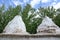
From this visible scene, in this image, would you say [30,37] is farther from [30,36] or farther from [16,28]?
[16,28]

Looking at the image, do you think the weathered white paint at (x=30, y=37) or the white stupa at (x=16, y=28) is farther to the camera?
the white stupa at (x=16, y=28)

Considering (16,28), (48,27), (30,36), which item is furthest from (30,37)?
(48,27)

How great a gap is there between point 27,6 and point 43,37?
3.95 metres

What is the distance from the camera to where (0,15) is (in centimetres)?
822

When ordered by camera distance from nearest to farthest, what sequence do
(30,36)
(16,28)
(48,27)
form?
(30,36) < (16,28) < (48,27)

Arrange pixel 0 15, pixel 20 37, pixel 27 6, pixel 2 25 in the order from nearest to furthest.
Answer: pixel 20 37 → pixel 2 25 → pixel 0 15 → pixel 27 6

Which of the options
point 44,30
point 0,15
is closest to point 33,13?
point 0,15

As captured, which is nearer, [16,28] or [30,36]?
[30,36]

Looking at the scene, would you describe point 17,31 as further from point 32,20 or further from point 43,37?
point 32,20

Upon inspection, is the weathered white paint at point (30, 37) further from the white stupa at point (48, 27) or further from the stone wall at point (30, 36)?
the white stupa at point (48, 27)

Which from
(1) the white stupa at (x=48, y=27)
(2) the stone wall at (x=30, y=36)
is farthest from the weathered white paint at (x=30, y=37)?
(1) the white stupa at (x=48, y=27)

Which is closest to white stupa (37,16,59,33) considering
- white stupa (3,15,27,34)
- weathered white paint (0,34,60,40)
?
weathered white paint (0,34,60,40)

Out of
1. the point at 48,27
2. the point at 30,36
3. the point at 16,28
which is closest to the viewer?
the point at 30,36

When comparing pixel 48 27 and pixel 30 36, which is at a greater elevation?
pixel 48 27
